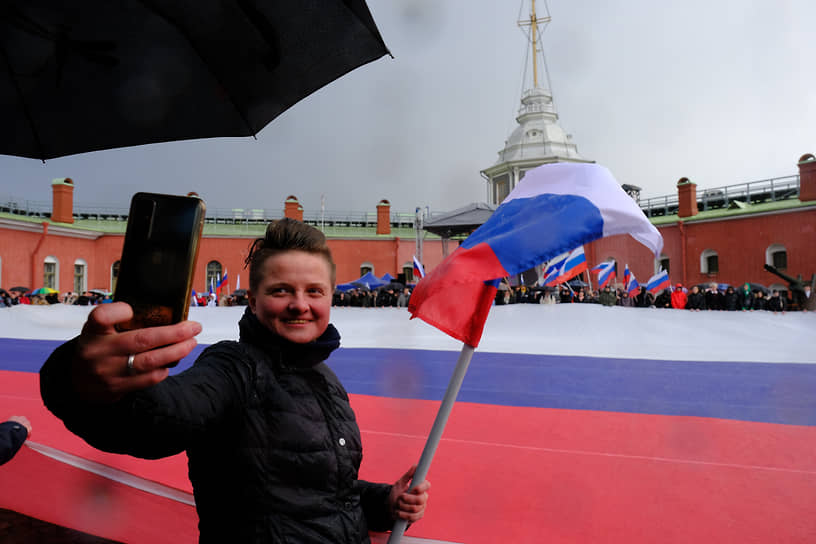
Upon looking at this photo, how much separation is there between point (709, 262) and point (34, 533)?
31.9 meters

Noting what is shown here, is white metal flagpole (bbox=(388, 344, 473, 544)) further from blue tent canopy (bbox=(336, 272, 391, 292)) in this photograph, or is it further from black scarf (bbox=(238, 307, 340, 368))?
blue tent canopy (bbox=(336, 272, 391, 292))

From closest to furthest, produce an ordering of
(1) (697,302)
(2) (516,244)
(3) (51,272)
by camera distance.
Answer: (2) (516,244) → (1) (697,302) → (3) (51,272)

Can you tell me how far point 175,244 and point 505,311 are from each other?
9.53 metres

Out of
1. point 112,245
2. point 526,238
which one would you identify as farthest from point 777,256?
point 112,245

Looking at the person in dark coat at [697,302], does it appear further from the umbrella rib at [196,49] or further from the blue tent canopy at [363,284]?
the umbrella rib at [196,49]

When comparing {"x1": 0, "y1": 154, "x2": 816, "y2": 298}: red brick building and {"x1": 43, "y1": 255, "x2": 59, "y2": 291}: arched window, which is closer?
{"x1": 0, "y1": 154, "x2": 816, "y2": 298}: red brick building

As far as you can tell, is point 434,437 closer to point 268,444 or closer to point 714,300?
point 268,444

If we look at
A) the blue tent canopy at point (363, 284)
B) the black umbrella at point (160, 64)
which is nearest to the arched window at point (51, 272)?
the blue tent canopy at point (363, 284)

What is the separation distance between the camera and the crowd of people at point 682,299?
15242mm

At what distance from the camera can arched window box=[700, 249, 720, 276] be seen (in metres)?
27.5

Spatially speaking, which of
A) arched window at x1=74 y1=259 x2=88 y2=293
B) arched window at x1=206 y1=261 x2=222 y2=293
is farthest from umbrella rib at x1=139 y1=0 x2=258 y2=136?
arched window at x1=74 y1=259 x2=88 y2=293

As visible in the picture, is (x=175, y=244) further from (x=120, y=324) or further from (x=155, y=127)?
(x=155, y=127)

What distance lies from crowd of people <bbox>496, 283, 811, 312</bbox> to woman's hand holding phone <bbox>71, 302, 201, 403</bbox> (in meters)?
13.1

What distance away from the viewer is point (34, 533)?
292 centimetres
